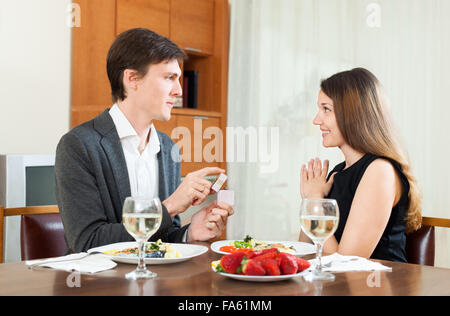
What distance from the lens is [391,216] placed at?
1.92m

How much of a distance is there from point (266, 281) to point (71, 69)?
9.40 ft

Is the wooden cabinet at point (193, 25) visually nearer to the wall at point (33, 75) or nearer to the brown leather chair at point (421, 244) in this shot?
the wall at point (33, 75)

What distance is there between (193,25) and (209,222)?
114 inches

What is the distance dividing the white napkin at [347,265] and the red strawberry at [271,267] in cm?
20

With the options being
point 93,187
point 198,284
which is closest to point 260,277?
point 198,284

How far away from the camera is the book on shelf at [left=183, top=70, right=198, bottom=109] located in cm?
439

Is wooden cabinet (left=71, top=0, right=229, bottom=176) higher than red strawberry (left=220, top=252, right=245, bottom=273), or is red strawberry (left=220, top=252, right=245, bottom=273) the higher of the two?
wooden cabinet (left=71, top=0, right=229, bottom=176)

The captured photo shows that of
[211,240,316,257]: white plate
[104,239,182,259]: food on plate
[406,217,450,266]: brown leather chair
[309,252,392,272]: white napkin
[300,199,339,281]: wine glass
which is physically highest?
[300,199,339,281]: wine glass

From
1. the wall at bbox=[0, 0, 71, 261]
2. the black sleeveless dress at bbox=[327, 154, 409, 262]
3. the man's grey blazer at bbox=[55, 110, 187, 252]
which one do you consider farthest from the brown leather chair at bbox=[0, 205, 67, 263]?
the wall at bbox=[0, 0, 71, 261]

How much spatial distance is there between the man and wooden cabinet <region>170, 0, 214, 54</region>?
217 centimetres
